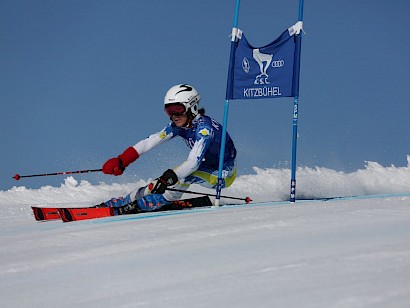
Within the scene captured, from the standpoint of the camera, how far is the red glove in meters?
7.24

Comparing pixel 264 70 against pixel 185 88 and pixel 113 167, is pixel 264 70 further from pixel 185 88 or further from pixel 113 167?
pixel 113 167

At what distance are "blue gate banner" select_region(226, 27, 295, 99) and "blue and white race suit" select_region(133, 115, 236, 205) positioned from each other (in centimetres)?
50

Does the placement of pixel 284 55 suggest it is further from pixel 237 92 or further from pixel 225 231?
pixel 225 231

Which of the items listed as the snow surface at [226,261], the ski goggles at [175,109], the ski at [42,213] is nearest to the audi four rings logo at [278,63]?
the ski goggles at [175,109]

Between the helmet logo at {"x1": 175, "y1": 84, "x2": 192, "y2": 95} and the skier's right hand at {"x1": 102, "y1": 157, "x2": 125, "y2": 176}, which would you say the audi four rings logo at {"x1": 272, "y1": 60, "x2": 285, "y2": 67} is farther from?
the skier's right hand at {"x1": 102, "y1": 157, "x2": 125, "y2": 176}

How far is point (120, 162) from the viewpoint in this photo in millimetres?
7359

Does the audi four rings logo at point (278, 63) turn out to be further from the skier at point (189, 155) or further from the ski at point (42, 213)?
the ski at point (42, 213)

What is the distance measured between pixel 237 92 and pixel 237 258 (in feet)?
13.3

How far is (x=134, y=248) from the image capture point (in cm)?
381

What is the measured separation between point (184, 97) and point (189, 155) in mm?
746

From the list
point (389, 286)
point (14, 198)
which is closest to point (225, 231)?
point (389, 286)

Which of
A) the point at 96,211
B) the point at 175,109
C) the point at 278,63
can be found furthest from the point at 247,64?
the point at 96,211

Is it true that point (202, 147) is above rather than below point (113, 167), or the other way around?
above

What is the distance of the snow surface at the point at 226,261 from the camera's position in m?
2.39
